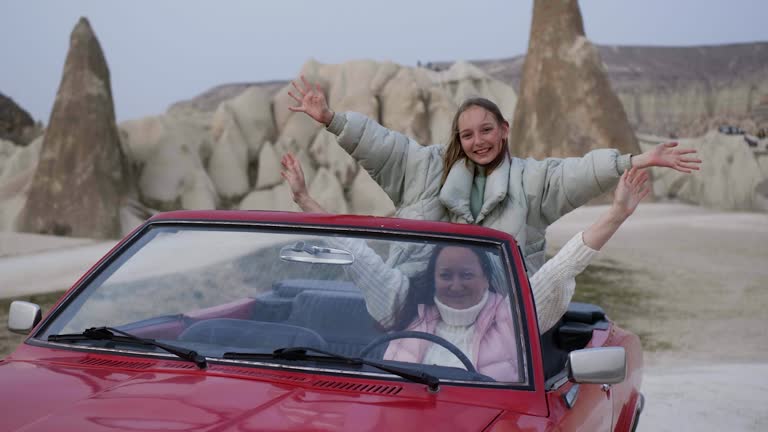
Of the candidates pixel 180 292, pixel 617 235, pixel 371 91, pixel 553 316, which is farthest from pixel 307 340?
pixel 371 91

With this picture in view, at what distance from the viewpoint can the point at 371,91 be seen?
105 feet

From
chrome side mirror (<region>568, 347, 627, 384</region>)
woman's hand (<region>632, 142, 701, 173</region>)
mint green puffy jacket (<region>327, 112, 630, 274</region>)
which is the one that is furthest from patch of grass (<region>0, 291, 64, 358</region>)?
Result: chrome side mirror (<region>568, 347, 627, 384</region>)

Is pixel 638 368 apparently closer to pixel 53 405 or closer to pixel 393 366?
pixel 393 366

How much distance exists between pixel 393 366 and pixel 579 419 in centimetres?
67

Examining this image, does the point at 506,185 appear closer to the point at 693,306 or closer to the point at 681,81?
the point at 693,306

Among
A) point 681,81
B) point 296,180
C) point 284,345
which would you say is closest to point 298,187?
point 296,180

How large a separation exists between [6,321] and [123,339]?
25.4ft

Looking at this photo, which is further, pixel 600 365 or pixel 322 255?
pixel 322 255

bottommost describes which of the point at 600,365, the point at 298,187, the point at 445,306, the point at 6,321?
the point at 6,321

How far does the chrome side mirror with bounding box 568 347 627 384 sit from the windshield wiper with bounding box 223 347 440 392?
375 millimetres

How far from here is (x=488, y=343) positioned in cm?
257

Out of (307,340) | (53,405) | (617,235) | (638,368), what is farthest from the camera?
(617,235)

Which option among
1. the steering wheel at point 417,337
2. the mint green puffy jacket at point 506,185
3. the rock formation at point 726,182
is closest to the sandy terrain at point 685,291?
the mint green puffy jacket at point 506,185

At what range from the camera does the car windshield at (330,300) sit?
2.55 metres
